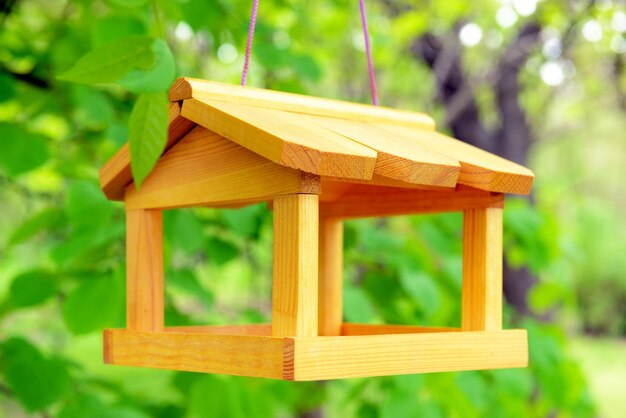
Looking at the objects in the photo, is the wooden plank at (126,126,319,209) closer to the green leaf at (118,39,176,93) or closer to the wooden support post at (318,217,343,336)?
the green leaf at (118,39,176,93)

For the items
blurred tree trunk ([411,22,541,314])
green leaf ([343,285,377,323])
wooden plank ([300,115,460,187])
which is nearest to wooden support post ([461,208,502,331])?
wooden plank ([300,115,460,187])

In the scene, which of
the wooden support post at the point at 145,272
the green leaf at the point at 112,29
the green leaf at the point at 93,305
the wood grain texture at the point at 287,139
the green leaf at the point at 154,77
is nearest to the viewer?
the wood grain texture at the point at 287,139

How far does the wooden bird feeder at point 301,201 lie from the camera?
872mm

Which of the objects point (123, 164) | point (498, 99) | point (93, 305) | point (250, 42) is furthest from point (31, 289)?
point (498, 99)

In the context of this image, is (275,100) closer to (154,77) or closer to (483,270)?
(154,77)

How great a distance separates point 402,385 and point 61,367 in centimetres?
71

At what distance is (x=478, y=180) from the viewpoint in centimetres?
104

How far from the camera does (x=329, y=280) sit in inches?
57.8

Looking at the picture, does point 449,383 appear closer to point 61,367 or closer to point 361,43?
point 61,367

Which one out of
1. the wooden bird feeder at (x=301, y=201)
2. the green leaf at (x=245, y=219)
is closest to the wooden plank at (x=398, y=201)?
the wooden bird feeder at (x=301, y=201)

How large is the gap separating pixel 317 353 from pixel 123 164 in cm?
42

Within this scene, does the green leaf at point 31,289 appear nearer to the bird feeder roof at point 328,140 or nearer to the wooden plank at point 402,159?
the bird feeder roof at point 328,140

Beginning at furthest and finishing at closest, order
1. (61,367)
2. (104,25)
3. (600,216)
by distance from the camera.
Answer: (600,216) < (61,367) < (104,25)

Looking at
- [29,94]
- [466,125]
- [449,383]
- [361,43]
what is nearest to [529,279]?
[466,125]
